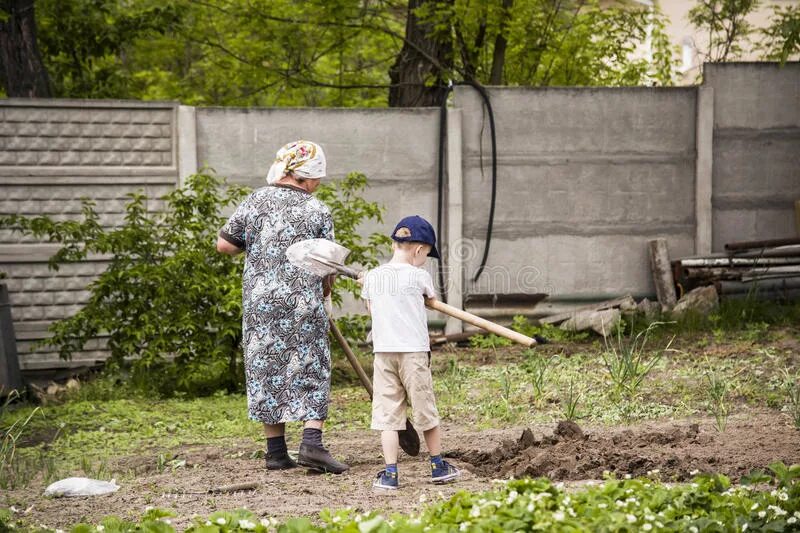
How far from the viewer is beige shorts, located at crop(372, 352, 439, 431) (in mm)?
4797

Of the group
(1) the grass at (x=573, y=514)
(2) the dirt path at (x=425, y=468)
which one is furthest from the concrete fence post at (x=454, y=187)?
(1) the grass at (x=573, y=514)

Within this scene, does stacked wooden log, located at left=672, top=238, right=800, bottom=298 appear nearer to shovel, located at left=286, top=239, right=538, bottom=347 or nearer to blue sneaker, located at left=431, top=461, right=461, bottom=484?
shovel, located at left=286, top=239, right=538, bottom=347

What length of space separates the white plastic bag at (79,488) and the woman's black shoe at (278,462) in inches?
31.5

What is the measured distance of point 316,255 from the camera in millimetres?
5270

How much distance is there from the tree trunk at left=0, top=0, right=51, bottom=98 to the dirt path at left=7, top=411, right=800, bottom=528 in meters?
5.46

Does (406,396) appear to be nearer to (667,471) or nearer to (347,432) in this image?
(667,471)

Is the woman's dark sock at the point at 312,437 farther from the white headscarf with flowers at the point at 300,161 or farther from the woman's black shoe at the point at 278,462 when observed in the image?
the white headscarf with flowers at the point at 300,161

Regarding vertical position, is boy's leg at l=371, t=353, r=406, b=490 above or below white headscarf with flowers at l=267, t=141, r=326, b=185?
below

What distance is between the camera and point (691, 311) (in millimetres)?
9117

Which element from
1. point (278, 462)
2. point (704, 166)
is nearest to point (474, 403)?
point (278, 462)

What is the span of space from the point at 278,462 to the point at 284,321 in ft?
2.41

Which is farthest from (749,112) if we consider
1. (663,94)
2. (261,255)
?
(261,255)

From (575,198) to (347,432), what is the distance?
4.14 metres

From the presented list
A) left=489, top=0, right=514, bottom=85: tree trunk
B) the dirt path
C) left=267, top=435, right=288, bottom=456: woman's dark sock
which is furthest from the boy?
left=489, top=0, right=514, bottom=85: tree trunk
